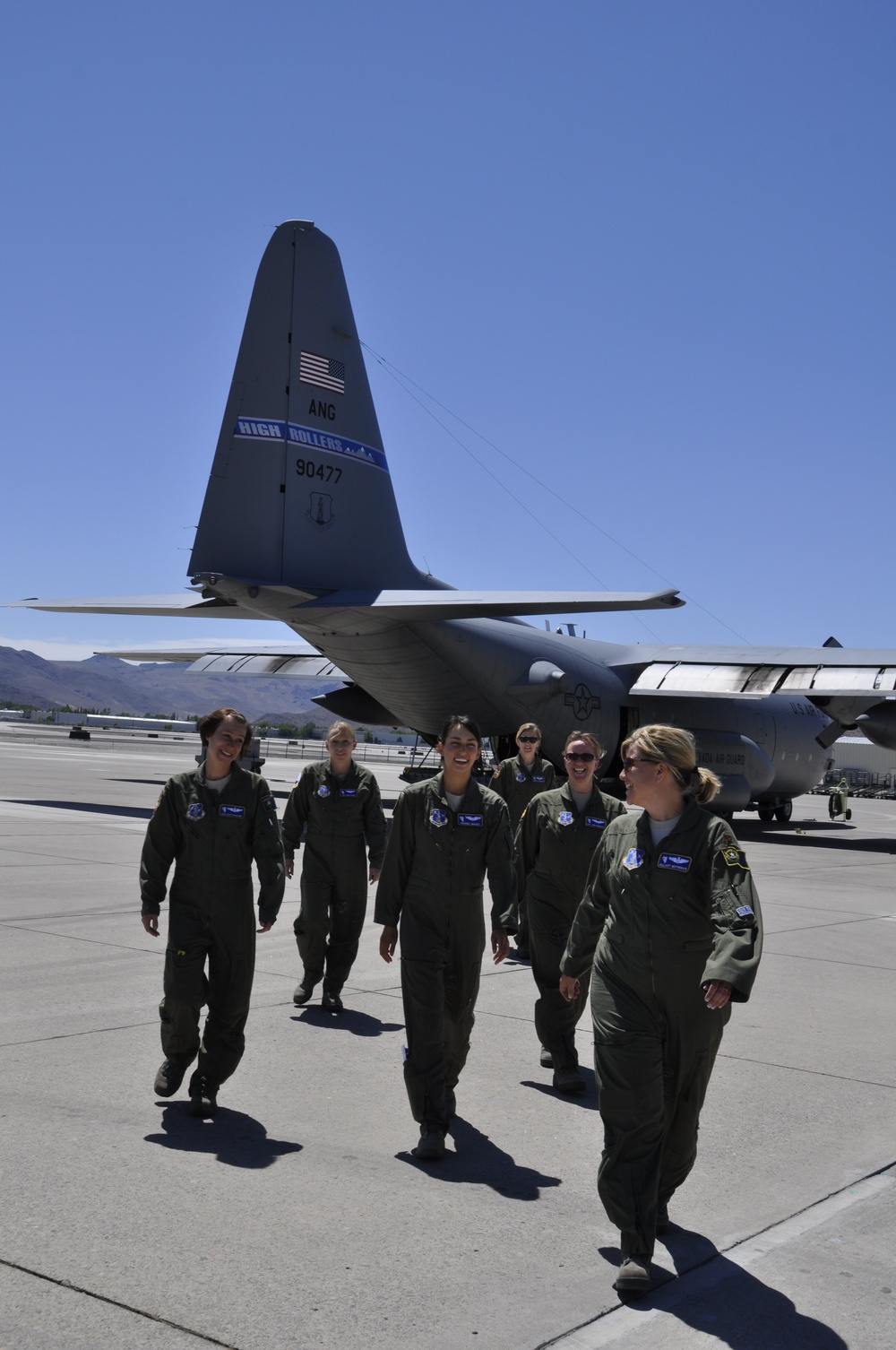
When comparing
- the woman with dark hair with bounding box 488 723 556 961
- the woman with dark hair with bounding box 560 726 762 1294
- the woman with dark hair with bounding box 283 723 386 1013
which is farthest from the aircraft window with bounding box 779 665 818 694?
the woman with dark hair with bounding box 560 726 762 1294

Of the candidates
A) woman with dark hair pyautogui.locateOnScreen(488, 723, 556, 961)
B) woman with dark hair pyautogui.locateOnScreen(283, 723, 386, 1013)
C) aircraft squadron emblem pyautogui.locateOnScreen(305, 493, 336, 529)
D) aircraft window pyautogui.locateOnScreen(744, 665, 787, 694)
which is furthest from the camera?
aircraft window pyautogui.locateOnScreen(744, 665, 787, 694)

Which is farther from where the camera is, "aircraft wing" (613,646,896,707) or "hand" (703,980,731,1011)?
"aircraft wing" (613,646,896,707)

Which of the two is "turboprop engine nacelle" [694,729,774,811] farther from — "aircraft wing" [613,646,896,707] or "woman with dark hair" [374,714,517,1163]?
"woman with dark hair" [374,714,517,1163]

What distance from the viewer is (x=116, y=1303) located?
352cm

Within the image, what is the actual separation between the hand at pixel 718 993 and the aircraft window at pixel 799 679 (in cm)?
1978

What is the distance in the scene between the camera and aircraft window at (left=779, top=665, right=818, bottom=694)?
904 inches

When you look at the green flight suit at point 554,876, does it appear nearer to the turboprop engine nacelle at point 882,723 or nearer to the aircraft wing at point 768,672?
the aircraft wing at point 768,672

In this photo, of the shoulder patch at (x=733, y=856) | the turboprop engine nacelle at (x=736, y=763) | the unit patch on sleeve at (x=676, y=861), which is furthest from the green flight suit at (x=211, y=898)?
the turboprop engine nacelle at (x=736, y=763)

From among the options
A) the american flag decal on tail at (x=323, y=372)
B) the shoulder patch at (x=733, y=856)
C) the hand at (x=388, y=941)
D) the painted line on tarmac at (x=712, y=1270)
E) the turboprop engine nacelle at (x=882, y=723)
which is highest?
the american flag decal on tail at (x=323, y=372)

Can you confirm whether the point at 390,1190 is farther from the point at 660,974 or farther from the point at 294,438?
the point at 294,438

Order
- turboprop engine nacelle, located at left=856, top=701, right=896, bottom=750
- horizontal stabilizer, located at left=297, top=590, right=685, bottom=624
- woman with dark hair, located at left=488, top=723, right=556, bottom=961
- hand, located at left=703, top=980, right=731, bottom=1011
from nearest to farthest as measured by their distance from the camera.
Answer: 1. hand, located at left=703, top=980, right=731, bottom=1011
2. woman with dark hair, located at left=488, top=723, right=556, bottom=961
3. horizontal stabilizer, located at left=297, top=590, right=685, bottom=624
4. turboprop engine nacelle, located at left=856, top=701, right=896, bottom=750

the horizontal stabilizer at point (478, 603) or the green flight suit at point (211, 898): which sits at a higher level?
the horizontal stabilizer at point (478, 603)

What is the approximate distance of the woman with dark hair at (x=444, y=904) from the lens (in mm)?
5320

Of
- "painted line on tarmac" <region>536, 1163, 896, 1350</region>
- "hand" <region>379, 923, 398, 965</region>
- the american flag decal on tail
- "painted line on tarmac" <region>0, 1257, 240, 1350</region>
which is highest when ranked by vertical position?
the american flag decal on tail
